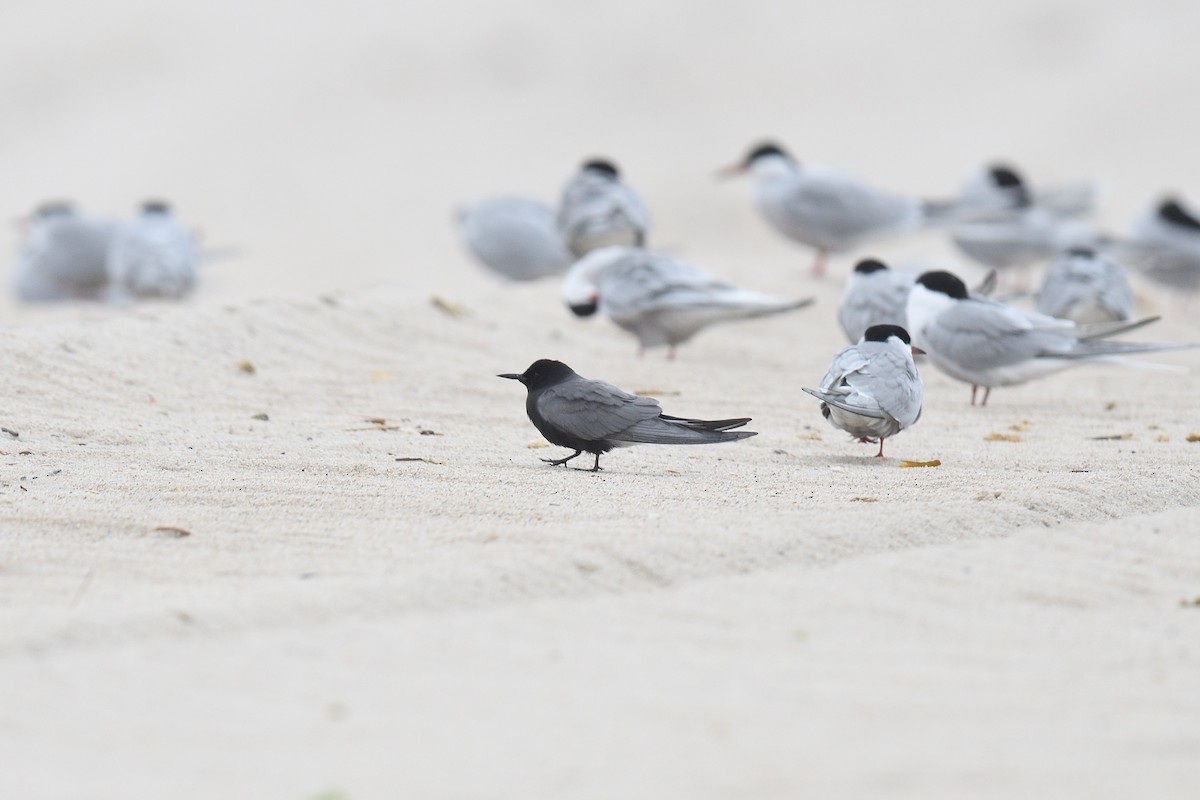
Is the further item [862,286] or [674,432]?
[862,286]

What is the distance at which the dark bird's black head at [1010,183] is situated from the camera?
12258 millimetres

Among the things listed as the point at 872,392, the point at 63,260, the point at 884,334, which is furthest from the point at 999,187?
the point at 872,392

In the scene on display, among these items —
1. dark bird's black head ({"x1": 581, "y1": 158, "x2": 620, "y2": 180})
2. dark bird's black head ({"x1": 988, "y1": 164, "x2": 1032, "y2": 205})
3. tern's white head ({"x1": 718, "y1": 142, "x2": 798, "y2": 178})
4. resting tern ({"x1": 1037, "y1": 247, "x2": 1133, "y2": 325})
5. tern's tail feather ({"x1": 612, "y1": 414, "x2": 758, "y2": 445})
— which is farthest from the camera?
dark bird's black head ({"x1": 988, "y1": 164, "x2": 1032, "y2": 205})

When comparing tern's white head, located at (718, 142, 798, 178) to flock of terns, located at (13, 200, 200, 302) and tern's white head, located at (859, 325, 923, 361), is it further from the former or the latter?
tern's white head, located at (859, 325, 923, 361)

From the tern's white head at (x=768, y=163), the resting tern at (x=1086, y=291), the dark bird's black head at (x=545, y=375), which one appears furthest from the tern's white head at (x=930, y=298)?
the tern's white head at (x=768, y=163)

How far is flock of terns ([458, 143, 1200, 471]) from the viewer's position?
15.0 ft

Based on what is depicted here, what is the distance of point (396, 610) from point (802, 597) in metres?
0.78

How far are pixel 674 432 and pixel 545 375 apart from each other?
0.49 metres

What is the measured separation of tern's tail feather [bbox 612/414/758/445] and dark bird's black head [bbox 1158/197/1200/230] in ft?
28.4

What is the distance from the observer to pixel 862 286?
695 cm

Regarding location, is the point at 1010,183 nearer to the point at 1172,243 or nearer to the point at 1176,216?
the point at 1176,216

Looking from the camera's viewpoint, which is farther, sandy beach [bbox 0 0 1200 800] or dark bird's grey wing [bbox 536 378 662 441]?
dark bird's grey wing [bbox 536 378 662 441]

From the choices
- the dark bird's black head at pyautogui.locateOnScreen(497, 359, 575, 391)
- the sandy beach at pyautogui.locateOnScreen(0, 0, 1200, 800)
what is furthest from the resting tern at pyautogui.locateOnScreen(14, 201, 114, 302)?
the dark bird's black head at pyautogui.locateOnScreen(497, 359, 575, 391)

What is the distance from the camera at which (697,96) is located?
21.1 meters
